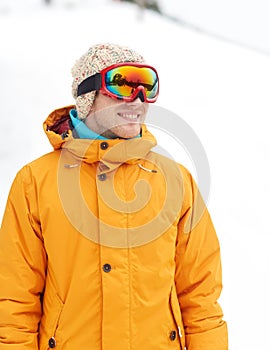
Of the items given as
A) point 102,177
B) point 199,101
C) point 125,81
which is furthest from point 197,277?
point 199,101

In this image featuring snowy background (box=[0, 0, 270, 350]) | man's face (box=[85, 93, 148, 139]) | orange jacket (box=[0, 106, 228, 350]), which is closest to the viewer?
orange jacket (box=[0, 106, 228, 350])

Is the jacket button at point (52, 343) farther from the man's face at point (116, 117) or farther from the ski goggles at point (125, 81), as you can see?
the ski goggles at point (125, 81)

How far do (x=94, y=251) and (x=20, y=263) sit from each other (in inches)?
10.8

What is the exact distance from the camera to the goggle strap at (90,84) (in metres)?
2.20

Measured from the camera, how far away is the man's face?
2.15m

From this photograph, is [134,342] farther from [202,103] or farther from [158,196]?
[202,103]

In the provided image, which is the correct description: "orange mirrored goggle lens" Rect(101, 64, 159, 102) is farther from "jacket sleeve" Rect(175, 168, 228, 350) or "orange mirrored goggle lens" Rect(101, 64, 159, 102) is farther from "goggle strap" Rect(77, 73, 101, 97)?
"jacket sleeve" Rect(175, 168, 228, 350)

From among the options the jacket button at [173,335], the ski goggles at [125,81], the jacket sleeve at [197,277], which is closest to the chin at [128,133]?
the ski goggles at [125,81]

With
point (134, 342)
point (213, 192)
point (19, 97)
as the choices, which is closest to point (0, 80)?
point (19, 97)

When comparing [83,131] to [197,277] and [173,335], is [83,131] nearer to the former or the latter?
[197,277]

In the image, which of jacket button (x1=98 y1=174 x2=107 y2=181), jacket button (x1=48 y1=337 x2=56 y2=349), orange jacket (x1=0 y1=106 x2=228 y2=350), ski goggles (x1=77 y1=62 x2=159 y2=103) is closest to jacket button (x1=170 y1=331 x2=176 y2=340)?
orange jacket (x1=0 y1=106 x2=228 y2=350)

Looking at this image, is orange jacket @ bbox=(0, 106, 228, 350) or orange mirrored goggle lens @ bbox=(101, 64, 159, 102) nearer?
orange jacket @ bbox=(0, 106, 228, 350)

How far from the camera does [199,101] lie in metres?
8.95

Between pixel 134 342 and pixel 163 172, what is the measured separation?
0.63 m
